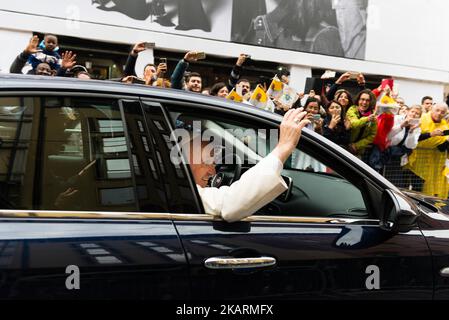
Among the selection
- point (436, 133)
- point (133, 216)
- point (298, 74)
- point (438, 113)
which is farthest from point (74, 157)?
point (298, 74)

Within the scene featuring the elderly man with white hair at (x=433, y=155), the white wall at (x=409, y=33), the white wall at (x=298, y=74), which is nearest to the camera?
the elderly man with white hair at (x=433, y=155)

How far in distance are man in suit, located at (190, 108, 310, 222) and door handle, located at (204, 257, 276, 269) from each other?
0.56 feet

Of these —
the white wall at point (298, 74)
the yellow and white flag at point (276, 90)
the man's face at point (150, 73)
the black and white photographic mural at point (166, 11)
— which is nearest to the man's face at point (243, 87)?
the yellow and white flag at point (276, 90)

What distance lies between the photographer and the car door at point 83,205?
1587mm

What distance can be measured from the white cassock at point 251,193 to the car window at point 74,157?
236 mm

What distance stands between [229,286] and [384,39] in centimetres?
1829

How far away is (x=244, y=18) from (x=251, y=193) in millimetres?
13968

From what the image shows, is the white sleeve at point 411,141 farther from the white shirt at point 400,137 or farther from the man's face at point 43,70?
the man's face at point 43,70

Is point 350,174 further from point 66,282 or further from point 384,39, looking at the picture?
point 384,39

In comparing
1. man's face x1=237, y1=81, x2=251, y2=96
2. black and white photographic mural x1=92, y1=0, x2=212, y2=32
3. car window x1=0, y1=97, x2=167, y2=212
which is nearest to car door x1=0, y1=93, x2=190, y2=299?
car window x1=0, y1=97, x2=167, y2=212

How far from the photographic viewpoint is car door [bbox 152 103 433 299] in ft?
5.89

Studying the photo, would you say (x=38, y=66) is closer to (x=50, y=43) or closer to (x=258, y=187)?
(x=50, y=43)

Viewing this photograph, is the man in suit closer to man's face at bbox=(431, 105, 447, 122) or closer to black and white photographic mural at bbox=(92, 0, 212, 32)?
man's face at bbox=(431, 105, 447, 122)

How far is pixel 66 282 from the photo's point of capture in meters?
1.59
